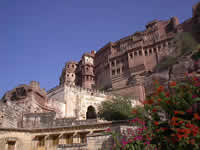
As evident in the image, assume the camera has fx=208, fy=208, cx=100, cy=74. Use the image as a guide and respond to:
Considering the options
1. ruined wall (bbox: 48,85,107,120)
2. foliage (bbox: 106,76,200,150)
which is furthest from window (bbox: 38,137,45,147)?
ruined wall (bbox: 48,85,107,120)

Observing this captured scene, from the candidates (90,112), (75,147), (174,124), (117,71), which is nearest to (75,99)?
(90,112)

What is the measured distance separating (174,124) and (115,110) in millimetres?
18603

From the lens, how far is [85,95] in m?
31.0

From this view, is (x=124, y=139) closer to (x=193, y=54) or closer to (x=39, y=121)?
(x=39, y=121)

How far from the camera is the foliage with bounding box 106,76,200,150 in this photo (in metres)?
8.75

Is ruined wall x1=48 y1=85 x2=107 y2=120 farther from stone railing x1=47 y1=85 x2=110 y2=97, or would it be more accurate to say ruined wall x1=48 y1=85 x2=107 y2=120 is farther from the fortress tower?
the fortress tower

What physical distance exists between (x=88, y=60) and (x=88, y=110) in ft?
86.8

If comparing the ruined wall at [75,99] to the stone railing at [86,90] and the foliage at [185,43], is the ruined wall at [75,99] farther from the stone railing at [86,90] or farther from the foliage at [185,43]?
the foliage at [185,43]

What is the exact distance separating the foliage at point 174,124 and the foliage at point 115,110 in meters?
15.5

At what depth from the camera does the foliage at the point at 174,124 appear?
28.7 feet

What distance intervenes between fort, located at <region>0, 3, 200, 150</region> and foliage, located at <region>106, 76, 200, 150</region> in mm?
1693

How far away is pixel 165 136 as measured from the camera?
31.6 ft

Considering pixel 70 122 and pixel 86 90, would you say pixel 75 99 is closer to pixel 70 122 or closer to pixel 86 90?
pixel 86 90

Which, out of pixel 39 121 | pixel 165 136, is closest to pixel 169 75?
pixel 39 121
